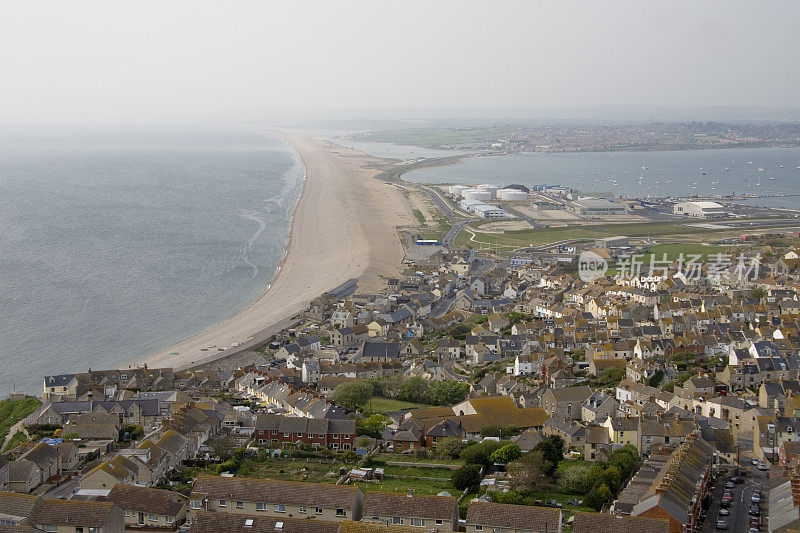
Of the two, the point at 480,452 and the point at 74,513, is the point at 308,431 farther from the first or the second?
the point at 74,513

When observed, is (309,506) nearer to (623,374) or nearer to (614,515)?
(614,515)

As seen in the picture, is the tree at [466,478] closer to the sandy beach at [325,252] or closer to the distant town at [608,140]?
the sandy beach at [325,252]

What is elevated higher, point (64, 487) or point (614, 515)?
point (614, 515)

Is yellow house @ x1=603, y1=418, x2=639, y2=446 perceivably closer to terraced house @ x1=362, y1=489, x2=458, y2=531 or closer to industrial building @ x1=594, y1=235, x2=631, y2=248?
terraced house @ x1=362, y1=489, x2=458, y2=531

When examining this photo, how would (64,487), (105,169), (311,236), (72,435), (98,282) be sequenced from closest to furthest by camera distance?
(64,487) → (72,435) → (98,282) → (311,236) → (105,169)

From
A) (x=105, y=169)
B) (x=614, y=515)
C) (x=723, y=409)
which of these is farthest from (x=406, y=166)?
(x=614, y=515)

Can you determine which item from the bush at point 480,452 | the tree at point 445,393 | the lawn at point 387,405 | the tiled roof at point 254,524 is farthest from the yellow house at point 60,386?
the tiled roof at point 254,524

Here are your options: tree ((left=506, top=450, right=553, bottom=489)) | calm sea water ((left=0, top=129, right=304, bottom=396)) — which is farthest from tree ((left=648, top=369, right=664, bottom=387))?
calm sea water ((left=0, top=129, right=304, bottom=396))
